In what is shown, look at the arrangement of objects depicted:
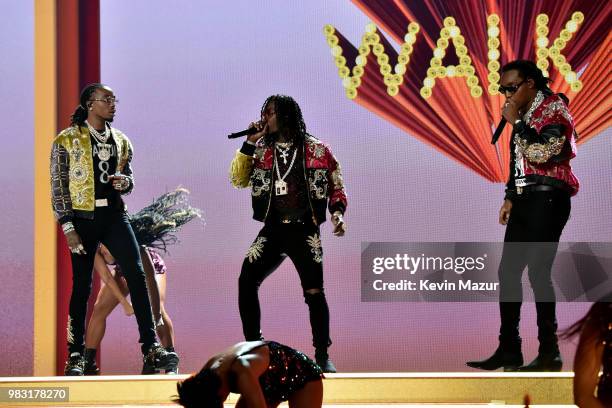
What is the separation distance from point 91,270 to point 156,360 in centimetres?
63

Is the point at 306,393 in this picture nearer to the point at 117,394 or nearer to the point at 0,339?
the point at 117,394

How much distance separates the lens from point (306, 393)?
392 cm

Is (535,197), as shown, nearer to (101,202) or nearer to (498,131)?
(498,131)

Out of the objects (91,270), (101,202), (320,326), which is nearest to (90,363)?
(91,270)

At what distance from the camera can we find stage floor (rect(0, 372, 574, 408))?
4953mm

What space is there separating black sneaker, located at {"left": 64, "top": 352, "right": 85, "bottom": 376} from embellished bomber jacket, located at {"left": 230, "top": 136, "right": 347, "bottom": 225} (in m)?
1.34

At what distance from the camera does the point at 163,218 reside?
20.0 feet

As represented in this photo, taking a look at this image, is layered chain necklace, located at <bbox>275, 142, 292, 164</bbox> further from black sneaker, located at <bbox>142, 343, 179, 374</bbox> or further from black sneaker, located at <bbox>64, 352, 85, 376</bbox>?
black sneaker, located at <bbox>64, 352, 85, 376</bbox>

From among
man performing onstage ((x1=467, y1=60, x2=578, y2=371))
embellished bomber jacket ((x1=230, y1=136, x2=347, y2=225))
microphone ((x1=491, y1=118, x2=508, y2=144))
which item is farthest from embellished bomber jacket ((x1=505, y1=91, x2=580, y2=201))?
embellished bomber jacket ((x1=230, y1=136, x2=347, y2=225))

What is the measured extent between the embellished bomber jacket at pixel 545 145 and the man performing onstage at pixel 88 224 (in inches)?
86.6

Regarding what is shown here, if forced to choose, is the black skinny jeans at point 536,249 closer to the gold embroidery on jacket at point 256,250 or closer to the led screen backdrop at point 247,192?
the led screen backdrop at point 247,192

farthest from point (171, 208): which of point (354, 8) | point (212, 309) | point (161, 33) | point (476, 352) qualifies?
point (476, 352)

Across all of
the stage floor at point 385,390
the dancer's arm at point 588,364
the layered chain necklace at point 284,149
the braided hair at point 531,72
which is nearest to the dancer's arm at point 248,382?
the dancer's arm at point 588,364

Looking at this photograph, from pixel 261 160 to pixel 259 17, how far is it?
125 centimetres
